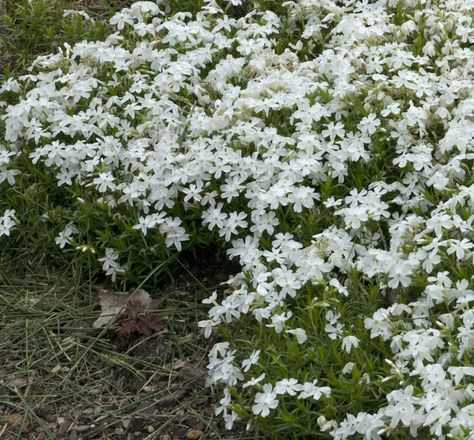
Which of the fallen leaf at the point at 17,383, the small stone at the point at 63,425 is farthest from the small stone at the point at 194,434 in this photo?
the fallen leaf at the point at 17,383

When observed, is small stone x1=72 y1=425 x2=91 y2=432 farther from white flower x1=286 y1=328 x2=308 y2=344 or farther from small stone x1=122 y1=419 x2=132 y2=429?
white flower x1=286 y1=328 x2=308 y2=344

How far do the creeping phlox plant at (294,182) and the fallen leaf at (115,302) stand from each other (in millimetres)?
115

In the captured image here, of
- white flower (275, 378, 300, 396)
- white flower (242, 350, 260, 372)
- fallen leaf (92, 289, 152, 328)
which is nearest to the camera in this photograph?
white flower (275, 378, 300, 396)

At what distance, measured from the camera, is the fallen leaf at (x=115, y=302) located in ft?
14.4

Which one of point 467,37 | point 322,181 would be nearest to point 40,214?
point 322,181

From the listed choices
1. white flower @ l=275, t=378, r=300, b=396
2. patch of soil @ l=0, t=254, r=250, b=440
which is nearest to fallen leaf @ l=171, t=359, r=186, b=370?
patch of soil @ l=0, t=254, r=250, b=440

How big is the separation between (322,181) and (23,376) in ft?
5.15

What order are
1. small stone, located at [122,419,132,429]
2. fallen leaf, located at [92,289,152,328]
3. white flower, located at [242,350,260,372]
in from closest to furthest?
white flower, located at [242,350,260,372], small stone, located at [122,419,132,429], fallen leaf, located at [92,289,152,328]

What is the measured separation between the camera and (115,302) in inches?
176

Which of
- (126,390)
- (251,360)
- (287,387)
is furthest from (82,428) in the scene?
(287,387)

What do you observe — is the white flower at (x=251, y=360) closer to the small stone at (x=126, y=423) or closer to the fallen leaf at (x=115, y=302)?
the small stone at (x=126, y=423)

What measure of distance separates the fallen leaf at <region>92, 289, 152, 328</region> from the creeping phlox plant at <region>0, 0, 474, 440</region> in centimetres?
12

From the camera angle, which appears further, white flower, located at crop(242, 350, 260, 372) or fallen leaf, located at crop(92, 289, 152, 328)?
fallen leaf, located at crop(92, 289, 152, 328)

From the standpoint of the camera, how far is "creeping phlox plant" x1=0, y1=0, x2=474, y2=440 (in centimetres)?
356
